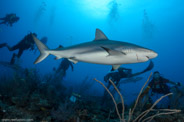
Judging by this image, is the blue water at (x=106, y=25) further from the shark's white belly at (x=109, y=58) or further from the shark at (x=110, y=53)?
the shark's white belly at (x=109, y=58)

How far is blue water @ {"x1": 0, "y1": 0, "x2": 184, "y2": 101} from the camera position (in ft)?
203

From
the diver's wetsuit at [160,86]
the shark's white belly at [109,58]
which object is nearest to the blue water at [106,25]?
the diver's wetsuit at [160,86]

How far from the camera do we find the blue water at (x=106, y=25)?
61750 millimetres

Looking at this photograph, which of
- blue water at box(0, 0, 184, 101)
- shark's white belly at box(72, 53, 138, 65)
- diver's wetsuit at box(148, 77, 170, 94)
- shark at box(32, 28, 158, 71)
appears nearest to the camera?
shark at box(32, 28, 158, 71)

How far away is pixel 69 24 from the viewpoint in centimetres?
12825

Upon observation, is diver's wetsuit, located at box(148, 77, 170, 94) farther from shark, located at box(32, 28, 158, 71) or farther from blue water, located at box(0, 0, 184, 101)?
blue water, located at box(0, 0, 184, 101)

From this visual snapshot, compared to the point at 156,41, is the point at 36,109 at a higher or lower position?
lower

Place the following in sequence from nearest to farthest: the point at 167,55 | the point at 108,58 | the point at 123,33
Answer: the point at 108,58 < the point at 123,33 < the point at 167,55

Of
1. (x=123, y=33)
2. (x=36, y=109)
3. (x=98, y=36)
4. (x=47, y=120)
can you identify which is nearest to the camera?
(x=47, y=120)

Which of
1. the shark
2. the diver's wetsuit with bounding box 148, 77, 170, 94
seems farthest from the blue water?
the shark

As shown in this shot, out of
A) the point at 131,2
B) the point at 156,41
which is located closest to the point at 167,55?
the point at 156,41

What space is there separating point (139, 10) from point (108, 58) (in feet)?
229

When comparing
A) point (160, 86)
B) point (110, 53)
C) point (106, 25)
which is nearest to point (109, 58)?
point (110, 53)

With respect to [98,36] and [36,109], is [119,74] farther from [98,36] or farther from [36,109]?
[36,109]
